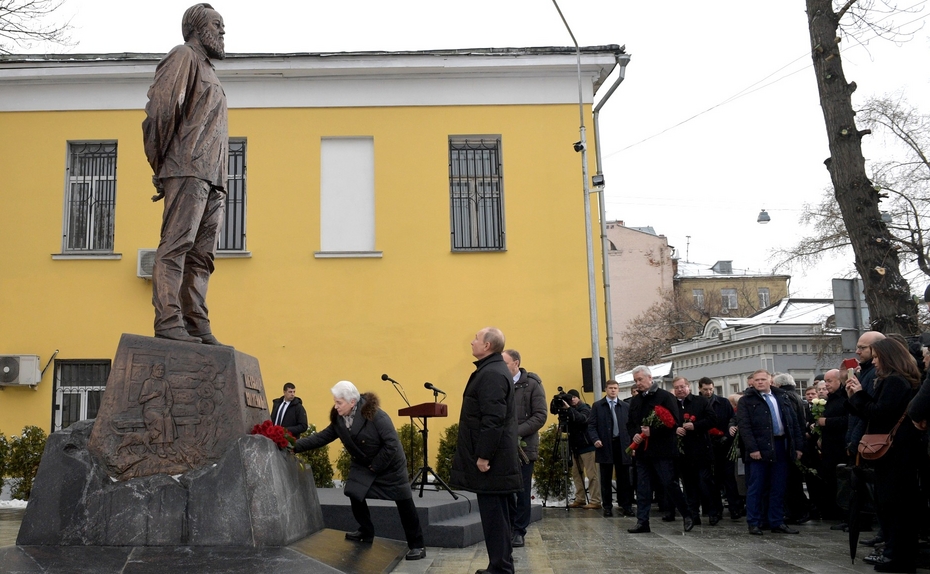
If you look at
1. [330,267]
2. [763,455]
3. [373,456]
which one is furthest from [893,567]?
[330,267]

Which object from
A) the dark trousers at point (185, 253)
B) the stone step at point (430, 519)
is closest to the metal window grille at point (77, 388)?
the stone step at point (430, 519)

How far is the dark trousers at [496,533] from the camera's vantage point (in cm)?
628

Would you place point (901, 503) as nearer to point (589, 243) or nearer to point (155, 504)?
point (155, 504)

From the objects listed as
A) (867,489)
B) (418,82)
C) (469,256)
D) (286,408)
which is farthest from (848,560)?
(418,82)

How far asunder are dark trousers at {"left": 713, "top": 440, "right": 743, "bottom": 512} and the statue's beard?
8.15m

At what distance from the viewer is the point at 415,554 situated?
765cm

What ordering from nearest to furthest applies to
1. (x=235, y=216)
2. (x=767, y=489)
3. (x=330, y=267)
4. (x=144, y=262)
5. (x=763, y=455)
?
1. (x=763, y=455)
2. (x=767, y=489)
3. (x=144, y=262)
4. (x=330, y=267)
5. (x=235, y=216)

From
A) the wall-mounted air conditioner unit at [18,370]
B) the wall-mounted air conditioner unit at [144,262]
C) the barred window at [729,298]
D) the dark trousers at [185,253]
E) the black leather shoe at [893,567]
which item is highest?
the barred window at [729,298]

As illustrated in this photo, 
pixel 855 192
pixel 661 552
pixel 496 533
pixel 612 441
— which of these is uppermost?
pixel 855 192

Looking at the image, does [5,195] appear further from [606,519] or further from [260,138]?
[606,519]

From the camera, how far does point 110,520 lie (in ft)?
20.0

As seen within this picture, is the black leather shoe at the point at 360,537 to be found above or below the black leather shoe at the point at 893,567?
above

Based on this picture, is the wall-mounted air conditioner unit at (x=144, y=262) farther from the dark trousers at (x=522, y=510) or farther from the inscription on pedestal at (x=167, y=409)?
the inscription on pedestal at (x=167, y=409)

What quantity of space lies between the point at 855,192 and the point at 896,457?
5.45 meters
